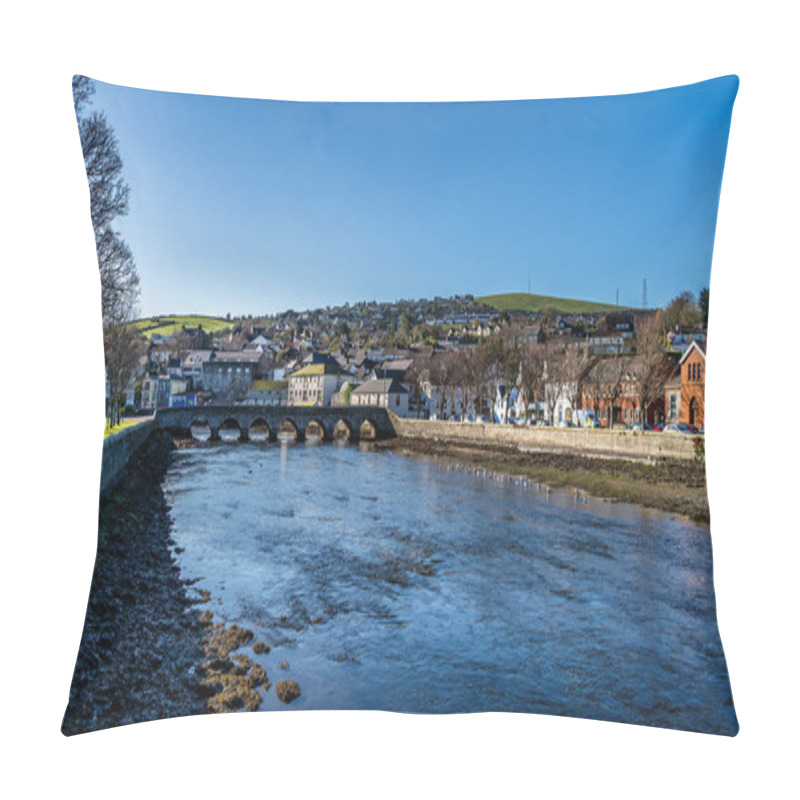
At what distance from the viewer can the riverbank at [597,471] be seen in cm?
457

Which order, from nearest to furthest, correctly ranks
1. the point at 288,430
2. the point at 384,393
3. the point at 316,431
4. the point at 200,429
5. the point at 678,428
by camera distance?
the point at 678,428, the point at 288,430, the point at 316,431, the point at 200,429, the point at 384,393

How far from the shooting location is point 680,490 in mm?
4641

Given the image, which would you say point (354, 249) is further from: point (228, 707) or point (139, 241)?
point (228, 707)

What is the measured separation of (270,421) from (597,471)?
2.18 m

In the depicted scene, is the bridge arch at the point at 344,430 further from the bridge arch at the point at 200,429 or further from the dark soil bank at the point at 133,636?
the dark soil bank at the point at 133,636

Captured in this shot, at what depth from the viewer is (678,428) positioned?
4.59 m

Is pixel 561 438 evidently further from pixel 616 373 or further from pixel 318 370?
pixel 318 370

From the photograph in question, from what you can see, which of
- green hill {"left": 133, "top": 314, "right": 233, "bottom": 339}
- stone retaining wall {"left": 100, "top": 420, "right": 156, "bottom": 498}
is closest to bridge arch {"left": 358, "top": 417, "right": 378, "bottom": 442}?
green hill {"left": 133, "top": 314, "right": 233, "bottom": 339}

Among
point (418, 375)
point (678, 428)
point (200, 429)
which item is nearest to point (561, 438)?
point (678, 428)

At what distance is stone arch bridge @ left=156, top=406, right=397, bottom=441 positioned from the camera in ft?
16.4

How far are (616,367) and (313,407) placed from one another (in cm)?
200

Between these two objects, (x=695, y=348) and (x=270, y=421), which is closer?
(x=695, y=348)

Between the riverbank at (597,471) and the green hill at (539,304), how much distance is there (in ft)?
3.18

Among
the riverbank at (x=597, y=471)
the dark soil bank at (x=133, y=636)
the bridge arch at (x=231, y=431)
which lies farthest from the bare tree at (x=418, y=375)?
the dark soil bank at (x=133, y=636)
